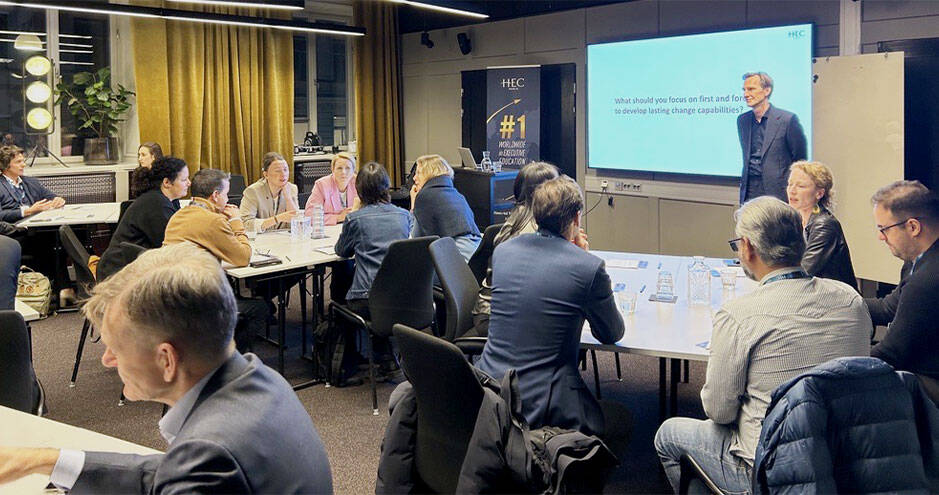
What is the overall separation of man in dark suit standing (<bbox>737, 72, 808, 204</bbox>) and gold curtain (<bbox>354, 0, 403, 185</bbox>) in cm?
544

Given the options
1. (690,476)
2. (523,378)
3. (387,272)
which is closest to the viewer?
(690,476)

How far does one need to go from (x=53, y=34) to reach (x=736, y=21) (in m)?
6.24

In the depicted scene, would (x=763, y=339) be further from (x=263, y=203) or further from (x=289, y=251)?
(x=263, y=203)

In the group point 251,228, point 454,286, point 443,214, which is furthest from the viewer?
point 251,228

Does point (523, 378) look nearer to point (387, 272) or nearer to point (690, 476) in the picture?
point (690, 476)

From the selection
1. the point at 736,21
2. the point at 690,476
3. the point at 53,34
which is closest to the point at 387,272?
the point at 690,476

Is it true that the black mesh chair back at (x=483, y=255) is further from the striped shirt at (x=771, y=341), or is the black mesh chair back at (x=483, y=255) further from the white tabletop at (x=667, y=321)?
the striped shirt at (x=771, y=341)

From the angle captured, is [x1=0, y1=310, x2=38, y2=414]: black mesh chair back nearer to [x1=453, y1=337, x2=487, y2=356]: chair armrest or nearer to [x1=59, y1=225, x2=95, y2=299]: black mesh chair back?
[x1=453, y1=337, x2=487, y2=356]: chair armrest

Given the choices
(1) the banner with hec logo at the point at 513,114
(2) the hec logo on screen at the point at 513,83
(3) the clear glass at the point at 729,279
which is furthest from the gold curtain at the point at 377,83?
(3) the clear glass at the point at 729,279

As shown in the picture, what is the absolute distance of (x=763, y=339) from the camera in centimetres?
226

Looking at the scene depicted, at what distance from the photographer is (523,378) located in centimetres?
266

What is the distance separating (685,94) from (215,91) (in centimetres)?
476

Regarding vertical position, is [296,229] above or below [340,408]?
above

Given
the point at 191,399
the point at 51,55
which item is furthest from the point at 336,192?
the point at 191,399
